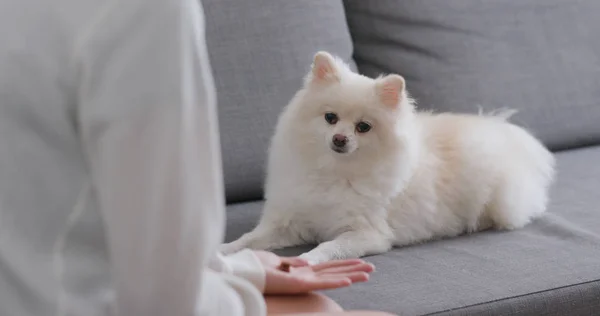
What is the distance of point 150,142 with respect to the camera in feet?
2.37

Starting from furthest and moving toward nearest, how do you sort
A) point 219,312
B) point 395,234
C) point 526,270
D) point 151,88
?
point 395,234 → point 526,270 → point 219,312 → point 151,88

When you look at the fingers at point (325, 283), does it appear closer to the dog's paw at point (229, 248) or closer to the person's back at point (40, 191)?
the person's back at point (40, 191)

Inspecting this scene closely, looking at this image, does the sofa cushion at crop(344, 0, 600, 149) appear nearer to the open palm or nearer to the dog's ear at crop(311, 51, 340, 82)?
the dog's ear at crop(311, 51, 340, 82)

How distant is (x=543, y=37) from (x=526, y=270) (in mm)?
1024

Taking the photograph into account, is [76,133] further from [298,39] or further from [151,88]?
[298,39]

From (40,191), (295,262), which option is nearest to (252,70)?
(295,262)

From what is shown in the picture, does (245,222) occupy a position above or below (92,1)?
below

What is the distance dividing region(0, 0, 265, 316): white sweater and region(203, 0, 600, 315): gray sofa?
634 millimetres

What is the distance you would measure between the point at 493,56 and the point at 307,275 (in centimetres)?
131

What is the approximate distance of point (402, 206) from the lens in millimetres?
1795

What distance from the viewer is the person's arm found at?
719 mm

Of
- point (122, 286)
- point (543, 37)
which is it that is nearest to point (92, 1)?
point (122, 286)

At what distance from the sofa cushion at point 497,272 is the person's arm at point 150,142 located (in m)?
0.64

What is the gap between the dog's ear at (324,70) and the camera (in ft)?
5.79
